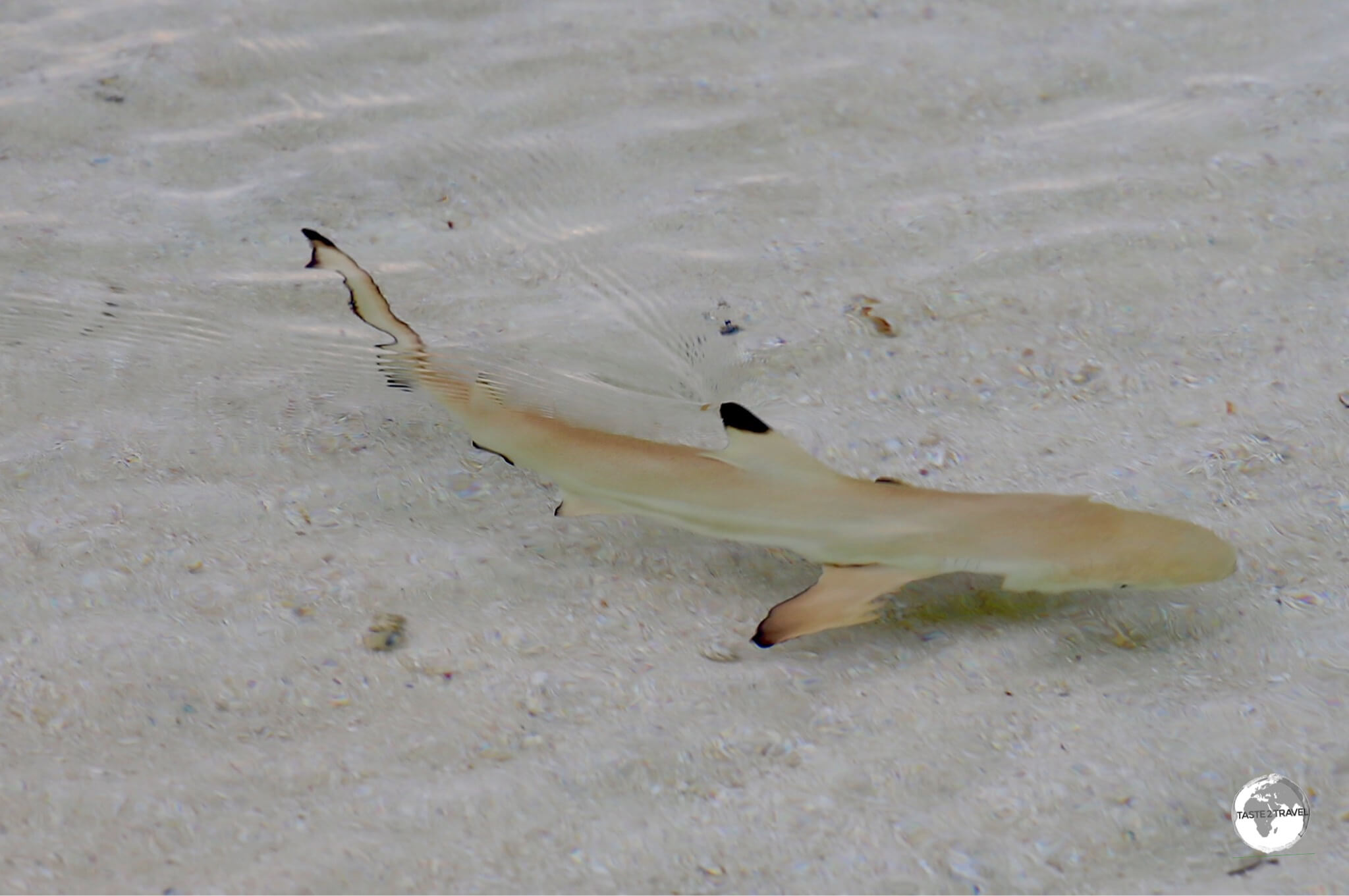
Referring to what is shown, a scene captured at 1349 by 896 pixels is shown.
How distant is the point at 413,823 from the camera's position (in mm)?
1600

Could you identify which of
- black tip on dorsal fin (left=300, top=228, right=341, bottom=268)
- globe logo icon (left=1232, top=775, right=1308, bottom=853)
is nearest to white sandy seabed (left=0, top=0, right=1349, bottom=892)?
globe logo icon (left=1232, top=775, right=1308, bottom=853)

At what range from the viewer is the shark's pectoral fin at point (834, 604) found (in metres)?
1.83

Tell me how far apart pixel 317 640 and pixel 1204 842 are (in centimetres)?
140

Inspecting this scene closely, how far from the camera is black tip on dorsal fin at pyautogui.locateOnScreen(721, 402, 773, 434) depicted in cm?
196

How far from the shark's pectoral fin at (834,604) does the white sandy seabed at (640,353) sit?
9 centimetres

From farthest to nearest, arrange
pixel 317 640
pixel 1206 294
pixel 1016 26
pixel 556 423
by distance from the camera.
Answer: pixel 1016 26
pixel 1206 294
pixel 556 423
pixel 317 640

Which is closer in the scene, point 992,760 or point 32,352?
point 992,760

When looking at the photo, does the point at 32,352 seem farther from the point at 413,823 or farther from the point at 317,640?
the point at 413,823

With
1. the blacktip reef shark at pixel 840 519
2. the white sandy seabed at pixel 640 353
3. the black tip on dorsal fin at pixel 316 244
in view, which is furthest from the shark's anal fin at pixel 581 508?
the black tip on dorsal fin at pixel 316 244

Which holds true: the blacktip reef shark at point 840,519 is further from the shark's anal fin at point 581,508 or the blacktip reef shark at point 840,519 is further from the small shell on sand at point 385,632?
the small shell on sand at point 385,632

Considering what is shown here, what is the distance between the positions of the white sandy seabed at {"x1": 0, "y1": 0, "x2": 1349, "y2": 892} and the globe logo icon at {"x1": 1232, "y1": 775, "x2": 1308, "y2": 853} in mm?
24

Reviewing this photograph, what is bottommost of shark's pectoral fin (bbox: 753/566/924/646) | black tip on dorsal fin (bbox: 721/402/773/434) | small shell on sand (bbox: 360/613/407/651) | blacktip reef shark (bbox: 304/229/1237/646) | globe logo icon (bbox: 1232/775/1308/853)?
small shell on sand (bbox: 360/613/407/651)

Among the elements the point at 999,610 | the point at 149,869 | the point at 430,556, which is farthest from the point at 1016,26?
the point at 149,869

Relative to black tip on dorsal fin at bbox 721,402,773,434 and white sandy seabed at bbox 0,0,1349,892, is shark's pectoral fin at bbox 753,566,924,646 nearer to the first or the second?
white sandy seabed at bbox 0,0,1349,892
